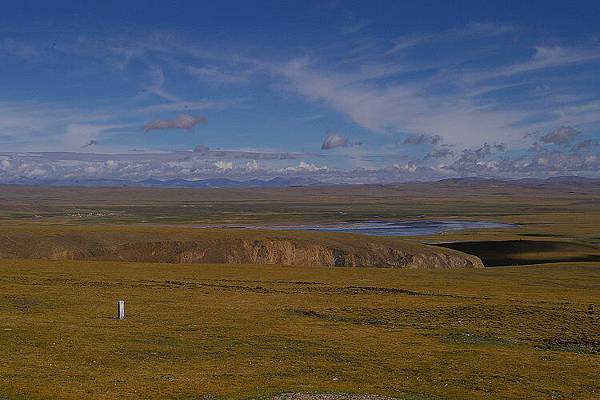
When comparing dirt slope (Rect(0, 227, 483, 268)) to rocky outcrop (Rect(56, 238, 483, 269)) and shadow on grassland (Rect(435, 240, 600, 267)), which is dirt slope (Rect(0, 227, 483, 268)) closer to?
rocky outcrop (Rect(56, 238, 483, 269))

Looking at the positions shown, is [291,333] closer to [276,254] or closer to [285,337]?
[285,337]

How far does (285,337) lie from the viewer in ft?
127

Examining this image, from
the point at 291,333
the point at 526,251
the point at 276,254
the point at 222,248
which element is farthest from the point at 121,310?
the point at 526,251

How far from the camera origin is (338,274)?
79000mm

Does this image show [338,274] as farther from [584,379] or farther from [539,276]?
[584,379]

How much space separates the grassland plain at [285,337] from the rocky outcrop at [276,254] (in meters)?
26.4

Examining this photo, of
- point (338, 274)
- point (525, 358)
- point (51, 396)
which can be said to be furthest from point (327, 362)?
point (338, 274)

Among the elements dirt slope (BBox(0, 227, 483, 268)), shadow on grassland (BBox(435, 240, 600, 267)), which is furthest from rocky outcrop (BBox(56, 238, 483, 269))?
shadow on grassland (BBox(435, 240, 600, 267))

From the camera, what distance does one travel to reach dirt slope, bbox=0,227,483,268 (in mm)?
95188

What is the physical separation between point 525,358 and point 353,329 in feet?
38.2

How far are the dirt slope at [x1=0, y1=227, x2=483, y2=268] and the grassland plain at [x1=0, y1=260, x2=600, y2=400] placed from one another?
24.5 m

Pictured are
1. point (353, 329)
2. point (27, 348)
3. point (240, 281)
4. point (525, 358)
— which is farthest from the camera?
point (240, 281)

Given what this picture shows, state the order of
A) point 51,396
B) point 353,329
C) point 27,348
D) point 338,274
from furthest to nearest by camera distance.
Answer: point 338,274 → point 353,329 → point 27,348 → point 51,396

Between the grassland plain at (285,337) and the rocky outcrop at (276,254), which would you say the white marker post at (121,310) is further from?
the rocky outcrop at (276,254)
